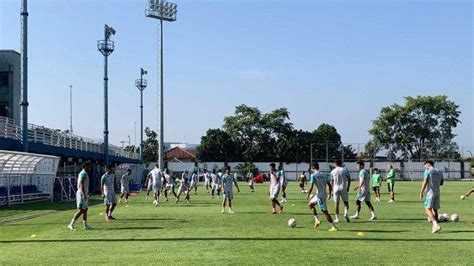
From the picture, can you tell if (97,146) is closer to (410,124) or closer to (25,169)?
(25,169)

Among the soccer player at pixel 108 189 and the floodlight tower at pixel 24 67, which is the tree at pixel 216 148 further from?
the soccer player at pixel 108 189

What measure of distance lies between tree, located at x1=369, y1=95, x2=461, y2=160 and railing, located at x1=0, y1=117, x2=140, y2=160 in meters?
51.2

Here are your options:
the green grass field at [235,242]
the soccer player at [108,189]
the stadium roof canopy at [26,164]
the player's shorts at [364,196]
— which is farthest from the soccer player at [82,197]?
the stadium roof canopy at [26,164]

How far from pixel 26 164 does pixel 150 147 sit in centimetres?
8075

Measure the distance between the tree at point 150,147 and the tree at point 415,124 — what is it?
41.1 metres

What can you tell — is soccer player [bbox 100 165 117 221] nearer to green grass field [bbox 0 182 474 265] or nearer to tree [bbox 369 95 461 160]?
green grass field [bbox 0 182 474 265]

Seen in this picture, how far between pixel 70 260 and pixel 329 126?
329 feet

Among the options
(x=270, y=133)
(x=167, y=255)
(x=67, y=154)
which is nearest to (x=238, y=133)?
(x=270, y=133)

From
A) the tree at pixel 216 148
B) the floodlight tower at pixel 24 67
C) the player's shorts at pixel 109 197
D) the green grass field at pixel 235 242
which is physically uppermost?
the floodlight tower at pixel 24 67

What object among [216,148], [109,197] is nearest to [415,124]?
[216,148]

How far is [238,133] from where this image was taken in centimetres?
10294

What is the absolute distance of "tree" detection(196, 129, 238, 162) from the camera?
9919cm

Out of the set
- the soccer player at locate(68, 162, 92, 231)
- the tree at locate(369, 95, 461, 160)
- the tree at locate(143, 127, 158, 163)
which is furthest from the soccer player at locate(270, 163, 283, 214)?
the tree at locate(143, 127, 158, 163)

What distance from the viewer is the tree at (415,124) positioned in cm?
9406
